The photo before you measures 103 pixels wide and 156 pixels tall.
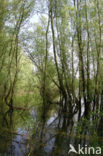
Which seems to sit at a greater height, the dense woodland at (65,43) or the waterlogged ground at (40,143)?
the dense woodland at (65,43)

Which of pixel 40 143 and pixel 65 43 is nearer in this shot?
pixel 40 143

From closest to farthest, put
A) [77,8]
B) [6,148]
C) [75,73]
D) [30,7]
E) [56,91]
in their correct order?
[6,148], [30,7], [77,8], [75,73], [56,91]

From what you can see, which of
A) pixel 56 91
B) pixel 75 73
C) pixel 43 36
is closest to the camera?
pixel 75 73

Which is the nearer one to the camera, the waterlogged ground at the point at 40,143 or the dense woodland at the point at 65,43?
the waterlogged ground at the point at 40,143

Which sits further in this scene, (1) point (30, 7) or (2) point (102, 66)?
(2) point (102, 66)

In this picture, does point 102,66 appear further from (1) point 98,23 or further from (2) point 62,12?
(2) point 62,12

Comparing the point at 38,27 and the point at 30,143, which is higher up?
the point at 38,27

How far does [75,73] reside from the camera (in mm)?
13102

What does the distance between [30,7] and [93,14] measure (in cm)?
467

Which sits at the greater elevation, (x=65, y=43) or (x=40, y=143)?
(x=65, y=43)

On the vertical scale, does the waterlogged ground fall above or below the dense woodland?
below

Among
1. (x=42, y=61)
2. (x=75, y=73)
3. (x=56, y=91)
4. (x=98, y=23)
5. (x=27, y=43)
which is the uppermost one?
(x=98, y=23)

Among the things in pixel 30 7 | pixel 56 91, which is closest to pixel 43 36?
pixel 30 7

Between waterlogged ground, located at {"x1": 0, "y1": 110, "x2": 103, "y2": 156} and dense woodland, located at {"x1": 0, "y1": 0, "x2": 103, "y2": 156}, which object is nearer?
waterlogged ground, located at {"x1": 0, "y1": 110, "x2": 103, "y2": 156}
